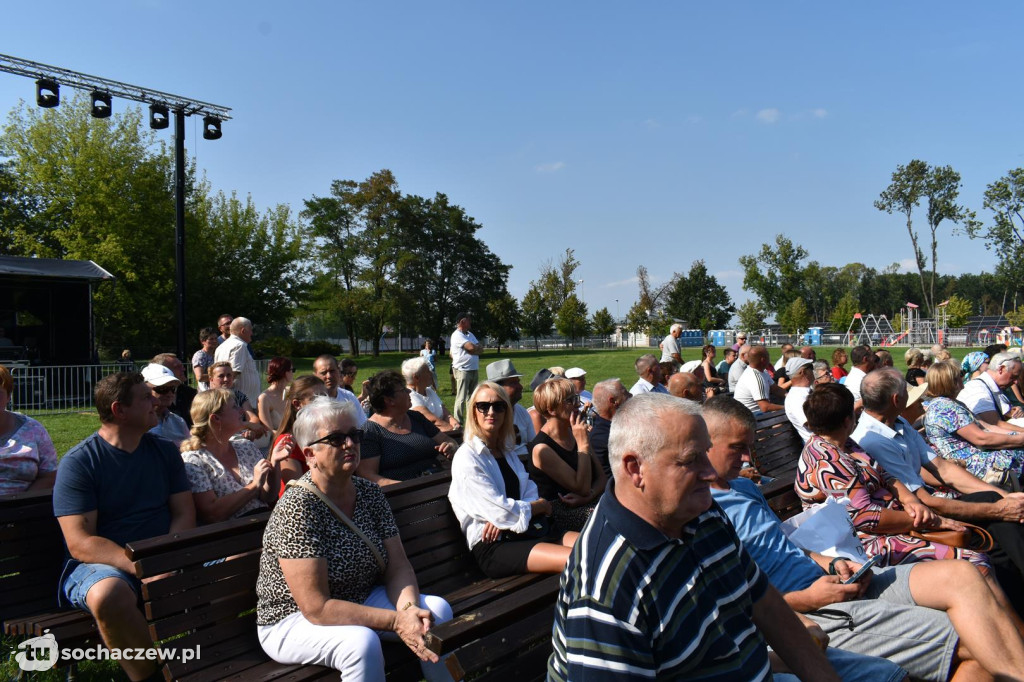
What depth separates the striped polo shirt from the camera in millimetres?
1782

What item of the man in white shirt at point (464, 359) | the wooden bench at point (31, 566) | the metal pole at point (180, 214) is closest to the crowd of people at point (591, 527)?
the wooden bench at point (31, 566)

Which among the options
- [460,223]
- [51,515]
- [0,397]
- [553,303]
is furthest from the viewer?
[553,303]

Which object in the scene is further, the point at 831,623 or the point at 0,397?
the point at 0,397

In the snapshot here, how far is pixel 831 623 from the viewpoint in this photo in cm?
301

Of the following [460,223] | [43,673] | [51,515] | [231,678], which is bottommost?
[43,673]

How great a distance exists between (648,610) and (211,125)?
17.7 m

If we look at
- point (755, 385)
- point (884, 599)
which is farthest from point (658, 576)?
point (755, 385)

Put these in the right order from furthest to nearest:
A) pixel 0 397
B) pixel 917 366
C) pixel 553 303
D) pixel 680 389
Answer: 1. pixel 553 303
2. pixel 917 366
3. pixel 680 389
4. pixel 0 397

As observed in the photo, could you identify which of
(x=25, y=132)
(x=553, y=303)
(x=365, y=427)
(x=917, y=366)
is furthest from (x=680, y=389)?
(x=553, y=303)

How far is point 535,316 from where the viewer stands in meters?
56.6

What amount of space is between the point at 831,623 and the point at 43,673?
156 inches

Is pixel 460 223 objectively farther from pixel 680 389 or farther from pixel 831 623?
pixel 831 623

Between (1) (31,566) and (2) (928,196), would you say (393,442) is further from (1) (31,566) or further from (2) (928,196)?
(2) (928,196)

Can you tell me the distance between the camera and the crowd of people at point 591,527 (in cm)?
196
